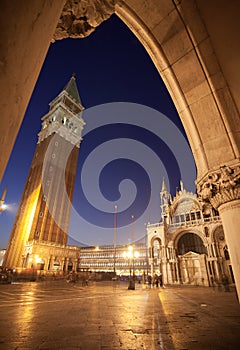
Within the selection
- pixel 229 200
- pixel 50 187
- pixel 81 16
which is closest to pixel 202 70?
pixel 81 16

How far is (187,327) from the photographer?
373cm

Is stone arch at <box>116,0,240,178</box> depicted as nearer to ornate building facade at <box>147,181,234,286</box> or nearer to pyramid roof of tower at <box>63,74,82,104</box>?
ornate building facade at <box>147,181,234,286</box>

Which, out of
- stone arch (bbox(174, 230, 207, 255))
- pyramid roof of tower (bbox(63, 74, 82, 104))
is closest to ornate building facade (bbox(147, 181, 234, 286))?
stone arch (bbox(174, 230, 207, 255))

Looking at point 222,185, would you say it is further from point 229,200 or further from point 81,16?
point 81,16

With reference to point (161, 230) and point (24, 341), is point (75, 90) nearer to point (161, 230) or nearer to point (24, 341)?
point (161, 230)

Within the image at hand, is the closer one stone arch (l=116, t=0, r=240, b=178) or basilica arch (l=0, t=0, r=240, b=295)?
basilica arch (l=0, t=0, r=240, b=295)

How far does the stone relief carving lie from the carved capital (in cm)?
354

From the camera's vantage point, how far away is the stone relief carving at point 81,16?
2.83 meters

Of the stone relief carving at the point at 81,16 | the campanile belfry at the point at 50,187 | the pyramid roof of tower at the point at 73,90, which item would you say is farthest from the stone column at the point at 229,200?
the pyramid roof of tower at the point at 73,90

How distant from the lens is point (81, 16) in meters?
2.95

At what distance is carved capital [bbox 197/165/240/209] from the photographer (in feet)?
11.0

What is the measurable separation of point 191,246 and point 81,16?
97.2 feet

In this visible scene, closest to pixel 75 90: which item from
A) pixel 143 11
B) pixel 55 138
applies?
pixel 55 138

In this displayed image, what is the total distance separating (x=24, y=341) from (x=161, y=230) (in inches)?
1068
